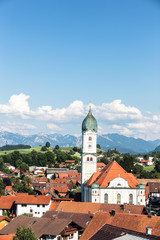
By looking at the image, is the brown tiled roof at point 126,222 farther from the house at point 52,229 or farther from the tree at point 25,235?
the tree at point 25,235

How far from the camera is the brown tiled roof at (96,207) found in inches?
2216

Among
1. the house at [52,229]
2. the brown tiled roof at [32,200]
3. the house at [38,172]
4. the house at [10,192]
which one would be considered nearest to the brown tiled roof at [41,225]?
the house at [52,229]

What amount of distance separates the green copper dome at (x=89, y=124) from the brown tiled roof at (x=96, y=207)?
24378 millimetres

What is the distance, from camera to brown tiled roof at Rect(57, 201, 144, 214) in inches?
2216

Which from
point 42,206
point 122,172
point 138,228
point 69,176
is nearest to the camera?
point 138,228

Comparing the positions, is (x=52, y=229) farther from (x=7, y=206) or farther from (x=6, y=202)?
(x=6, y=202)

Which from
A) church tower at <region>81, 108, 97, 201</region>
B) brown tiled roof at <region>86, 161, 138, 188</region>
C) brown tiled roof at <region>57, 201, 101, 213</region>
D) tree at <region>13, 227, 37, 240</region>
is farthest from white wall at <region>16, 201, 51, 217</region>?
tree at <region>13, 227, 37, 240</region>

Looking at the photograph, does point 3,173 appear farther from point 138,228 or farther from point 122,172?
point 138,228

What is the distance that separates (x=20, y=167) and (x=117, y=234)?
127m

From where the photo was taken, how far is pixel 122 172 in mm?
77875

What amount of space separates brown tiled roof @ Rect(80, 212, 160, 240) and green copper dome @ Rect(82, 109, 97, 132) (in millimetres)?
42193

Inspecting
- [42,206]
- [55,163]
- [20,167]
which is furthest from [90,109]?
[55,163]

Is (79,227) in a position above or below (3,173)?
below

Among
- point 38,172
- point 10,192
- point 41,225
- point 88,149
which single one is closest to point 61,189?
point 10,192
